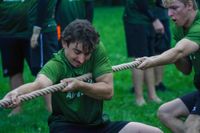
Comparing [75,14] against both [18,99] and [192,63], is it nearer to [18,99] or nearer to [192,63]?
[192,63]

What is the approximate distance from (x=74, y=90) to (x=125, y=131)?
1.95ft

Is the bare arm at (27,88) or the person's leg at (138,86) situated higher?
the bare arm at (27,88)

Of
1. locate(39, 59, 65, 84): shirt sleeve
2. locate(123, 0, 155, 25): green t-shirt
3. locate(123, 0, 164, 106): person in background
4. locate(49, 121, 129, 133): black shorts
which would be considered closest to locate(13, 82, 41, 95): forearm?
locate(39, 59, 65, 84): shirt sleeve

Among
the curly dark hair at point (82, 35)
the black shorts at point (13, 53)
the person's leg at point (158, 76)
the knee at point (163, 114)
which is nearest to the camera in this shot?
the curly dark hair at point (82, 35)

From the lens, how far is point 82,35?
439 centimetres

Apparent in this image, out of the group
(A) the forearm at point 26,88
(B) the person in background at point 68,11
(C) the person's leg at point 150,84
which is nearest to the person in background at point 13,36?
(B) the person in background at point 68,11

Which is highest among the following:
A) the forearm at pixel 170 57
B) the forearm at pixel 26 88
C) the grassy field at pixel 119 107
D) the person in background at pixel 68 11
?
the person in background at pixel 68 11

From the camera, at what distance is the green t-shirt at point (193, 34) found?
491cm

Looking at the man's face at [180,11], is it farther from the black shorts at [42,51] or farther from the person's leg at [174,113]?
the black shorts at [42,51]

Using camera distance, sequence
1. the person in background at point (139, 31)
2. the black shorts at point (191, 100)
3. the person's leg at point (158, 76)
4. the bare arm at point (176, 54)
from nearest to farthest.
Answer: the bare arm at point (176, 54) < the black shorts at point (191, 100) < the person in background at point (139, 31) < the person's leg at point (158, 76)

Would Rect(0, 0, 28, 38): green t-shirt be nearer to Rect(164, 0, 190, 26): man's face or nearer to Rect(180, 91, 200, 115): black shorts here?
Rect(164, 0, 190, 26): man's face

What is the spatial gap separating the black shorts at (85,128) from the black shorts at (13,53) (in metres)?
2.31

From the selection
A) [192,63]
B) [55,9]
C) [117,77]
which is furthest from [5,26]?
[117,77]

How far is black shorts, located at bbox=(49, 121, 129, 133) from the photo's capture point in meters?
4.61
